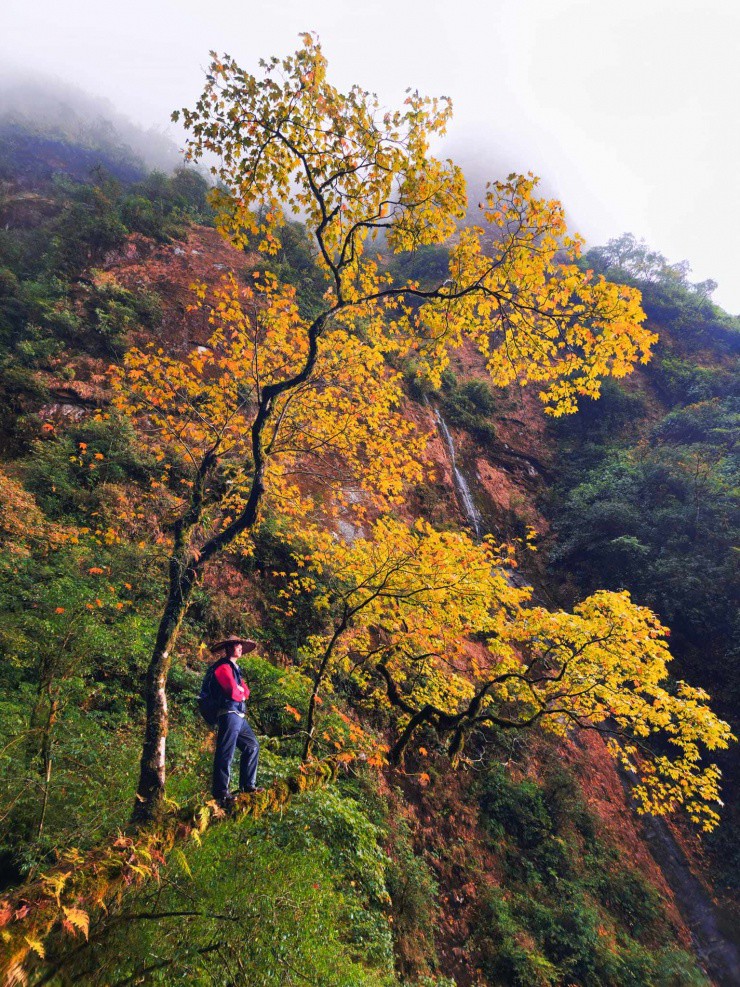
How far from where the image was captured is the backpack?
4.15m

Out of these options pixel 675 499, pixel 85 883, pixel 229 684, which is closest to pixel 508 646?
pixel 229 684

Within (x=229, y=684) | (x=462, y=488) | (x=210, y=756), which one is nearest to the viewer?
(x=229, y=684)

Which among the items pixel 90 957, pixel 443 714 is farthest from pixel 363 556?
pixel 90 957

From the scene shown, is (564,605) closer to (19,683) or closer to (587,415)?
(587,415)

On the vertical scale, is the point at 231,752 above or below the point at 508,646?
below

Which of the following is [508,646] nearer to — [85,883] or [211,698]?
[211,698]

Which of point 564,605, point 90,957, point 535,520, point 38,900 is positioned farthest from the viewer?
point 535,520

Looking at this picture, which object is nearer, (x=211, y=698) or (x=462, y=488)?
(x=211, y=698)

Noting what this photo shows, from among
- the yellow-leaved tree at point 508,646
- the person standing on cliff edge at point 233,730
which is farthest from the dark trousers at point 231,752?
the yellow-leaved tree at point 508,646

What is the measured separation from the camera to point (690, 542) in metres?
16.3

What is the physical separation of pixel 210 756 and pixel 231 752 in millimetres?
2283

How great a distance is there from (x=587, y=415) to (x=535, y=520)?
923 centimetres

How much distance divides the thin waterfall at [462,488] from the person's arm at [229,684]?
52.0 ft

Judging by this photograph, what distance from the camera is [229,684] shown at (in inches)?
167
